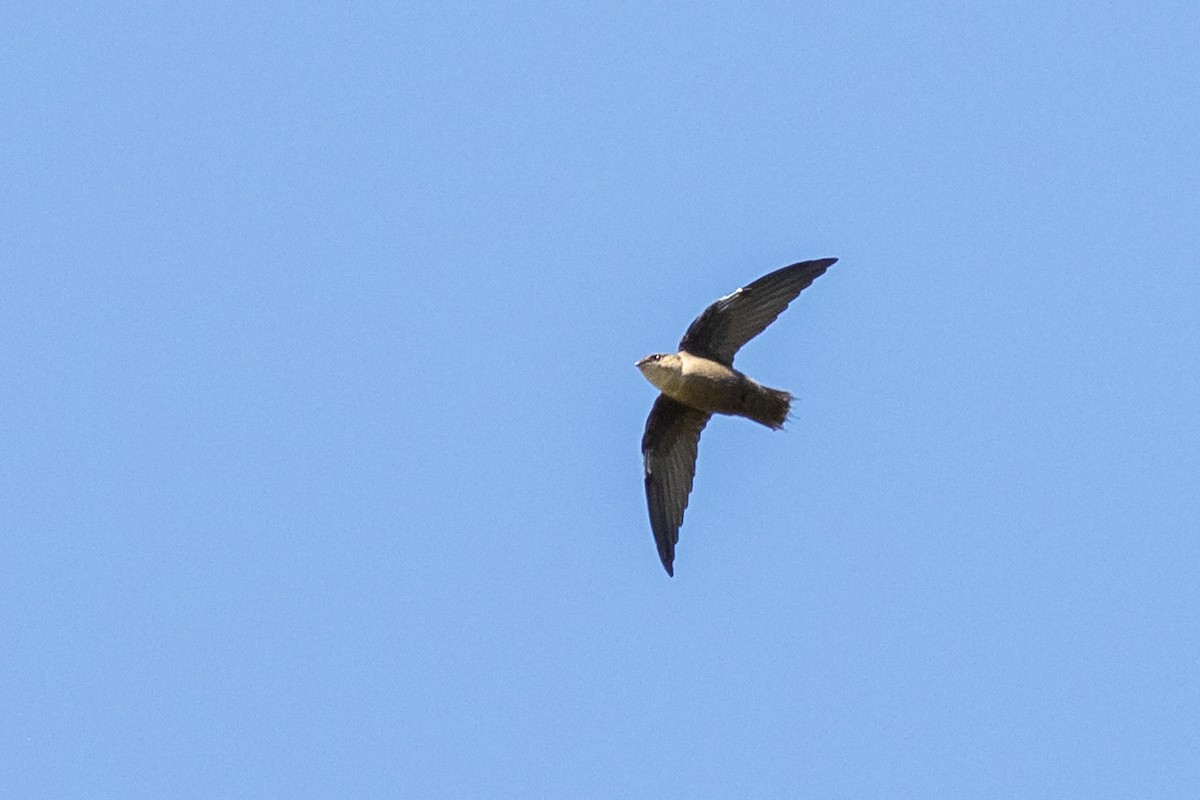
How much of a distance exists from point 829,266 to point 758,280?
610 mm

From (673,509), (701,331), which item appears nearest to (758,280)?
(701,331)

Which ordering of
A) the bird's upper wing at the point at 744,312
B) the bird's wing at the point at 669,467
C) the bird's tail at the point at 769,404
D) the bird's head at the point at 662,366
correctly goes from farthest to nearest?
the bird's wing at the point at 669,467 → the bird's upper wing at the point at 744,312 → the bird's head at the point at 662,366 → the bird's tail at the point at 769,404

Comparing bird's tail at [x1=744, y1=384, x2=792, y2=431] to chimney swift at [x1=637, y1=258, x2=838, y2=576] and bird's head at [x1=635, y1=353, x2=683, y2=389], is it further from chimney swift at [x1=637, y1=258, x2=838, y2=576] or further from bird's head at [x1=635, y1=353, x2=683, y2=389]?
bird's head at [x1=635, y1=353, x2=683, y2=389]

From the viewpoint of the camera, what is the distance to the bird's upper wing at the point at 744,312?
531 inches

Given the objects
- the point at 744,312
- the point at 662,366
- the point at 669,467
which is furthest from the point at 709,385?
the point at 669,467

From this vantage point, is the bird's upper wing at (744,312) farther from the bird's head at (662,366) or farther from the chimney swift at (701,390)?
the bird's head at (662,366)

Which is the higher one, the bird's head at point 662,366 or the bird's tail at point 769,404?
the bird's head at point 662,366

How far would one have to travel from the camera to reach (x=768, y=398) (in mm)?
13133

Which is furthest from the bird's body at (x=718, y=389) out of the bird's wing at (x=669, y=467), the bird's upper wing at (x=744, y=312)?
the bird's wing at (x=669, y=467)

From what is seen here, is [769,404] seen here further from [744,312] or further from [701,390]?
[744,312]

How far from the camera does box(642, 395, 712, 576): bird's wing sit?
14.0 meters

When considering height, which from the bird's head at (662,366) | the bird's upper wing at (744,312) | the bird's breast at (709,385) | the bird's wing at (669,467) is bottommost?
the bird's wing at (669,467)

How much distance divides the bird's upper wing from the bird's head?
257 millimetres

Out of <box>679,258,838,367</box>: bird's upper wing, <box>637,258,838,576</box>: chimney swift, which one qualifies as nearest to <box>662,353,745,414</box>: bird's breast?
<box>637,258,838,576</box>: chimney swift
